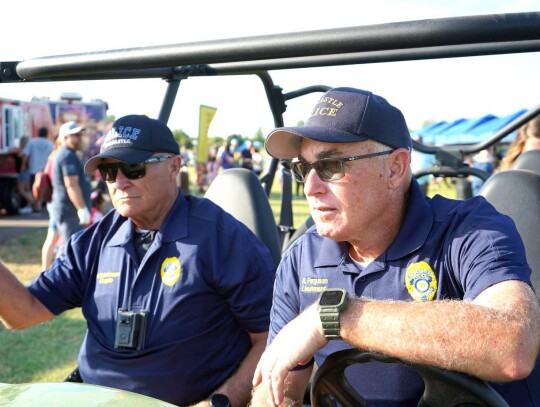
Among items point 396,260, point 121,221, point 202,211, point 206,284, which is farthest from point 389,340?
point 121,221

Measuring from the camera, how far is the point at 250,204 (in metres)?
3.10

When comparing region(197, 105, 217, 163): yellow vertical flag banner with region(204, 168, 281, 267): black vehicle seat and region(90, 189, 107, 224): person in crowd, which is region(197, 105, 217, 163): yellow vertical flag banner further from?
region(90, 189, 107, 224): person in crowd

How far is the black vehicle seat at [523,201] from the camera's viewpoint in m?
2.33

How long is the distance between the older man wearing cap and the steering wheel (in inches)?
1.1

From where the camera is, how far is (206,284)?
2500 millimetres

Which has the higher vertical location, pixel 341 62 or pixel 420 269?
pixel 341 62

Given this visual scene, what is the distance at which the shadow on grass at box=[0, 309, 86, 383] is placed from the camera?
468 cm

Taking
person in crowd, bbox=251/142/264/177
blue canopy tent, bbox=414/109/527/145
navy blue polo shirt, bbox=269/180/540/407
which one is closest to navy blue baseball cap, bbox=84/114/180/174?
navy blue polo shirt, bbox=269/180/540/407

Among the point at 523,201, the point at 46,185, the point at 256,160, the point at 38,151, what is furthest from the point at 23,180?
the point at 523,201

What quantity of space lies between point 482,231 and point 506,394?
39 cm

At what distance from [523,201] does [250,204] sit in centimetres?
113

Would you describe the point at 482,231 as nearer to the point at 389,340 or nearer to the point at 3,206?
the point at 389,340

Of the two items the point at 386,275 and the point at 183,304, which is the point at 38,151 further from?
the point at 386,275

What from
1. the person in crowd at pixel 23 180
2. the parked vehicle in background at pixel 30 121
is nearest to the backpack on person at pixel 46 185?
the parked vehicle in background at pixel 30 121
